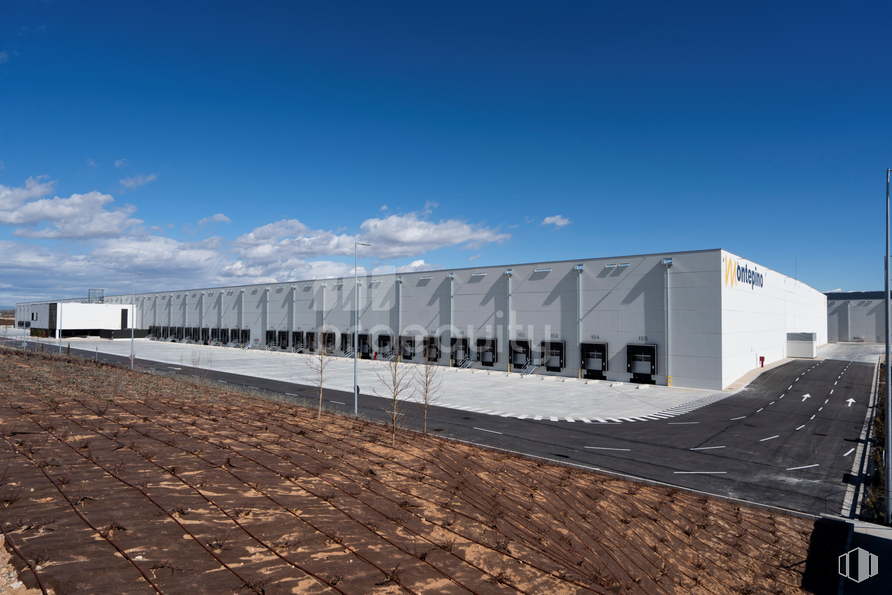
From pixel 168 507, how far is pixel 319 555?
3294mm

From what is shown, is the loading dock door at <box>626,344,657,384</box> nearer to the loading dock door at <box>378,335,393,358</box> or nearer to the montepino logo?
the montepino logo

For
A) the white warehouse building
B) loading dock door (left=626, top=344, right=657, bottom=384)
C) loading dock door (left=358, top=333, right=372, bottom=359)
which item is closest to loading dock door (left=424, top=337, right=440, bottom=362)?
the white warehouse building

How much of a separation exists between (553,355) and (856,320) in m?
96.3

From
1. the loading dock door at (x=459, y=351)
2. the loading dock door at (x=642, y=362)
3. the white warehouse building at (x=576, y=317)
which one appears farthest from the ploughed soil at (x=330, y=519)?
the loading dock door at (x=459, y=351)

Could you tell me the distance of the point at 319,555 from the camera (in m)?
7.61

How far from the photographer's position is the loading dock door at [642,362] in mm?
37394

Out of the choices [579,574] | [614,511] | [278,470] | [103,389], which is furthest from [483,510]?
[103,389]

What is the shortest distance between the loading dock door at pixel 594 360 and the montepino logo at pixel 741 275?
1106cm

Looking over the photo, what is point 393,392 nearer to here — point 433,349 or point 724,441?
point 724,441

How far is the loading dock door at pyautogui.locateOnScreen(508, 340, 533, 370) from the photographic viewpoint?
44.4 metres

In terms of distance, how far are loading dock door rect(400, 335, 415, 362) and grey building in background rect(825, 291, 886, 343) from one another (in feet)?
326

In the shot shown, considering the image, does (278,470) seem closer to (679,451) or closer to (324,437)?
(324,437)

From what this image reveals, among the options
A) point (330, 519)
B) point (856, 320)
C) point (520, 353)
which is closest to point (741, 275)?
point (520, 353)

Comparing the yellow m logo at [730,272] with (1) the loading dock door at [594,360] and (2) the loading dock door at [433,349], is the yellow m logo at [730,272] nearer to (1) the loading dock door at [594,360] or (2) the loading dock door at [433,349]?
(1) the loading dock door at [594,360]
